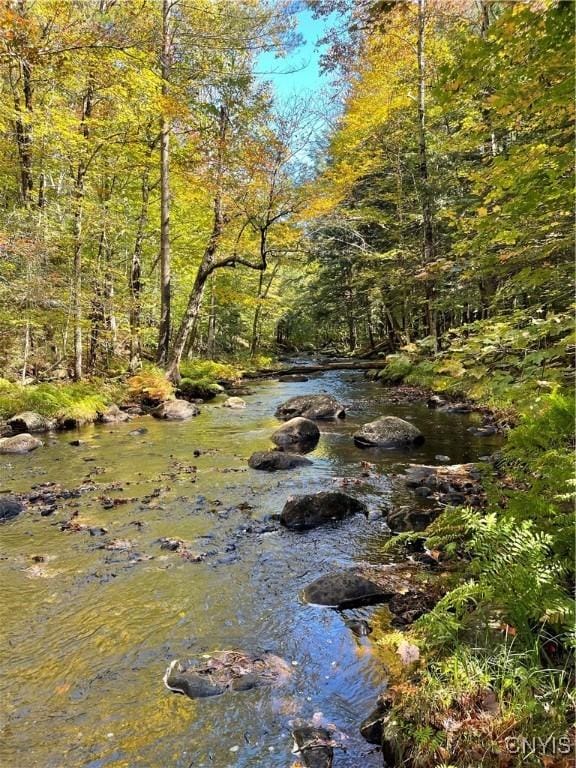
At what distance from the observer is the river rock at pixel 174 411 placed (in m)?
13.6

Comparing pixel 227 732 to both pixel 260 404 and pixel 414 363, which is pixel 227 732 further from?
pixel 414 363

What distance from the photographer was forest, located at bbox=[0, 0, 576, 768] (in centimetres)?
282

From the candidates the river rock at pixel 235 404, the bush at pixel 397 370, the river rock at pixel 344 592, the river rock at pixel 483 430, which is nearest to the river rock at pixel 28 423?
the river rock at pixel 235 404

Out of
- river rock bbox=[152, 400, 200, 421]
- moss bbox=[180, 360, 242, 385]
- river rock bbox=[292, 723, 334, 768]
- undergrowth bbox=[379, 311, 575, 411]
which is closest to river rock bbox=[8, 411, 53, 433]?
river rock bbox=[152, 400, 200, 421]

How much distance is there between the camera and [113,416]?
518 inches

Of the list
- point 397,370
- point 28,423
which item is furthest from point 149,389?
point 397,370

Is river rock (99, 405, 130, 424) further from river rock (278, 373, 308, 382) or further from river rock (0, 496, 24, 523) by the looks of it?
river rock (278, 373, 308, 382)

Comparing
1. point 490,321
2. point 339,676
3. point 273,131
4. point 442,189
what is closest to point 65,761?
point 339,676

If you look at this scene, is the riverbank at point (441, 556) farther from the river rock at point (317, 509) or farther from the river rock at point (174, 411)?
the river rock at point (174, 411)

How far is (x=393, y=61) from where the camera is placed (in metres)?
17.5

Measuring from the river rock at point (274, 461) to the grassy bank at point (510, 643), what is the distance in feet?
16.4

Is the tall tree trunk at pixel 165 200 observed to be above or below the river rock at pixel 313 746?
above

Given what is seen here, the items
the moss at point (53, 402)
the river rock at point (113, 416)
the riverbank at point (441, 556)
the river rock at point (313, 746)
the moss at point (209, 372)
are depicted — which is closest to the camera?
the riverbank at point (441, 556)

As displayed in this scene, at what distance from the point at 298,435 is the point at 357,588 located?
6.15 metres
